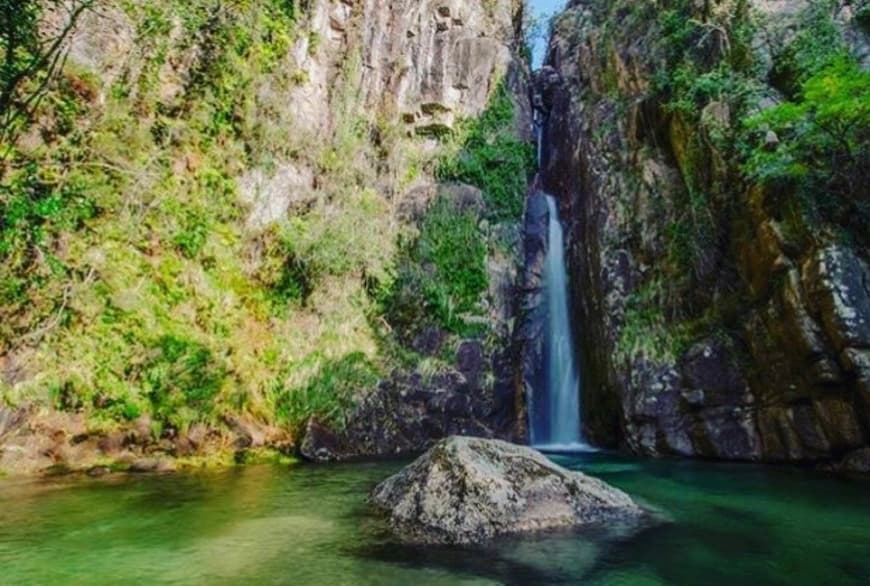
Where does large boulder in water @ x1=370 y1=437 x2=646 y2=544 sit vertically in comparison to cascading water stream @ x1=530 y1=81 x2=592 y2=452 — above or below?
below

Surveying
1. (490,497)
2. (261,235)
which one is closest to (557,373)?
(261,235)

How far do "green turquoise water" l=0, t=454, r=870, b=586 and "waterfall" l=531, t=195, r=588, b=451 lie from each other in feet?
24.2

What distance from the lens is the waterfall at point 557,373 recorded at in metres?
17.4

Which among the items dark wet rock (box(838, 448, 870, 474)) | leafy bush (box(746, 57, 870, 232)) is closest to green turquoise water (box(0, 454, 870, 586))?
dark wet rock (box(838, 448, 870, 474))

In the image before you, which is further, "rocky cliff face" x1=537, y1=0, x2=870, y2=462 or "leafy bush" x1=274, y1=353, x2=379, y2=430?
"leafy bush" x1=274, y1=353, x2=379, y2=430

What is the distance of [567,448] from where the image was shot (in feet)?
53.5

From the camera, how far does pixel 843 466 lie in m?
10.9

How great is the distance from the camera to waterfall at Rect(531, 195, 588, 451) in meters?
17.4

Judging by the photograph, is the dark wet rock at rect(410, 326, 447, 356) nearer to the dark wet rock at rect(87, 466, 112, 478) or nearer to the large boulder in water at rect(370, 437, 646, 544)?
the dark wet rock at rect(87, 466, 112, 478)

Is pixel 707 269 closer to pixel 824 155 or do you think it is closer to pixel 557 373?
pixel 824 155

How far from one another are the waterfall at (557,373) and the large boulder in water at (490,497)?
8.97 meters

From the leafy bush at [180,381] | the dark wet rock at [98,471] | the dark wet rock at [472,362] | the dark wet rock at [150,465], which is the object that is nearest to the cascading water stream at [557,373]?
the dark wet rock at [472,362]

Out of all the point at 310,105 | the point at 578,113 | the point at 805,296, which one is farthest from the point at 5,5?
the point at 578,113

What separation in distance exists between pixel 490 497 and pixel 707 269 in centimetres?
939
